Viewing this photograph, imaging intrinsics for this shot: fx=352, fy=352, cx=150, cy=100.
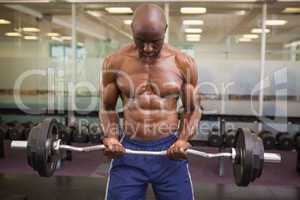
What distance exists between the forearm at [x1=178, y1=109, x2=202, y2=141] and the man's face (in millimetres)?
287

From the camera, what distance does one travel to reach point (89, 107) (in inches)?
226

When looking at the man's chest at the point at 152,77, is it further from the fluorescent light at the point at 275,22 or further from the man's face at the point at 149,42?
the fluorescent light at the point at 275,22

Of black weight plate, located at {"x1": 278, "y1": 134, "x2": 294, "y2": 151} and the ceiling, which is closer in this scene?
black weight plate, located at {"x1": 278, "y1": 134, "x2": 294, "y2": 151}

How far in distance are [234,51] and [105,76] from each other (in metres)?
4.57

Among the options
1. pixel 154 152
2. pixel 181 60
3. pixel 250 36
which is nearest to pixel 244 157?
pixel 154 152

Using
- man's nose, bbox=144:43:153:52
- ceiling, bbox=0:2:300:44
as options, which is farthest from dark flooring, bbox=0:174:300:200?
ceiling, bbox=0:2:300:44

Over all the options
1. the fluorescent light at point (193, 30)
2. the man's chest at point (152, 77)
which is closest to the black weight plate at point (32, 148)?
the man's chest at point (152, 77)

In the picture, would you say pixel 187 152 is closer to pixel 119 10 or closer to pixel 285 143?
pixel 285 143

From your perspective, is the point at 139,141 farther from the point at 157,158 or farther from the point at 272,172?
the point at 272,172

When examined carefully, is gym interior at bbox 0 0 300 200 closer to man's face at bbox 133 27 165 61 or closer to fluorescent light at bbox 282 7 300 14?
fluorescent light at bbox 282 7 300 14

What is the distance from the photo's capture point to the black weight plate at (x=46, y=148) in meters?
1.36

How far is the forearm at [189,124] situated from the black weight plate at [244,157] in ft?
0.63

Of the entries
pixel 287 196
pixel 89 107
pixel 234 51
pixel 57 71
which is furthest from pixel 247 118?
pixel 57 71

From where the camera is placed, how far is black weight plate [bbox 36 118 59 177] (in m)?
1.36
